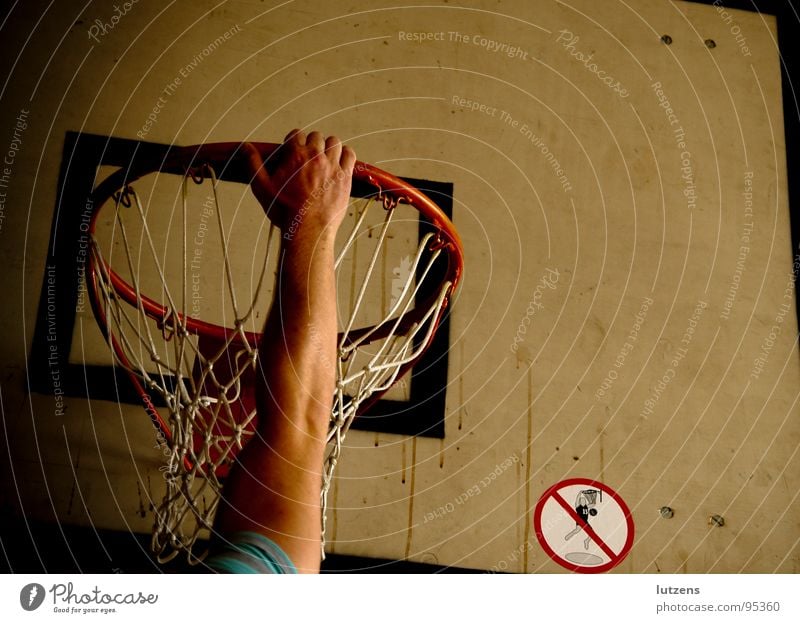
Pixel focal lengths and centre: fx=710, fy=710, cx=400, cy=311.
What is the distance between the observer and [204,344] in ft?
3.32

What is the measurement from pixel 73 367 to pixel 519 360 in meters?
0.75

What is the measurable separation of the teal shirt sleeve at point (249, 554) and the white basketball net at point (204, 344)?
18 cm

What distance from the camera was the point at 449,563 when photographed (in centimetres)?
114

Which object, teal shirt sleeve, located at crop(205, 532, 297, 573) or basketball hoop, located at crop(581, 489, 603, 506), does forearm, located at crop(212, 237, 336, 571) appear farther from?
basketball hoop, located at crop(581, 489, 603, 506)

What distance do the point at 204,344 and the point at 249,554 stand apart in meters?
0.41

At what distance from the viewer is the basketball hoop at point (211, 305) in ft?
3.06

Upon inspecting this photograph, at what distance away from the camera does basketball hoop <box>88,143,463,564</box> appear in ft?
3.06

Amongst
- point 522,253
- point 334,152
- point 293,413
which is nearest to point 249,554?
point 293,413
